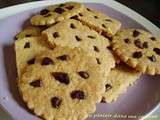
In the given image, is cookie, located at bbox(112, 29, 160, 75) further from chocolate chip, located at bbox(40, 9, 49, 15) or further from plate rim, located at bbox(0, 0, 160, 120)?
chocolate chip, located at bbox(40, 9, 49, 15)

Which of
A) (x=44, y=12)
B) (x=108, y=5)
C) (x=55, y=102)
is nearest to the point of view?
(x=55, y=102)

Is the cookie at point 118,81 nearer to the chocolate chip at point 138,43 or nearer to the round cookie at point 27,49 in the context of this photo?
the chocolate chip at point 138,43

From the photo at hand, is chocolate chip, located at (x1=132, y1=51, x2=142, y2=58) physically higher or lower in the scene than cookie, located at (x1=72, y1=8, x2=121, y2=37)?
lower

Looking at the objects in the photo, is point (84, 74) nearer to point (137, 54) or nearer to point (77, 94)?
point (77, 94)

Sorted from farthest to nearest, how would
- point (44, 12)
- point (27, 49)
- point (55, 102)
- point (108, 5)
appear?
point (108, 5), point (44, 12), point (27, 49), point (55, 102)

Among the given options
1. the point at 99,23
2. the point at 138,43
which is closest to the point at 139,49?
the point at 138,43

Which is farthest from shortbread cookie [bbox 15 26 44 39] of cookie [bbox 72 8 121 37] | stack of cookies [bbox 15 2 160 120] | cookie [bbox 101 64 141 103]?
cookie [bbox 101 64 141 103]

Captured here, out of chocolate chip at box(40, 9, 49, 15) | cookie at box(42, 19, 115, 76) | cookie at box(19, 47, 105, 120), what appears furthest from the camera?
chocolate chip at box(40, 9, 49, 15)

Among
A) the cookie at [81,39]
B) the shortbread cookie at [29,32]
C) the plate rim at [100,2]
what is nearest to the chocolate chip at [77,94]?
the cookie at [81,39]
